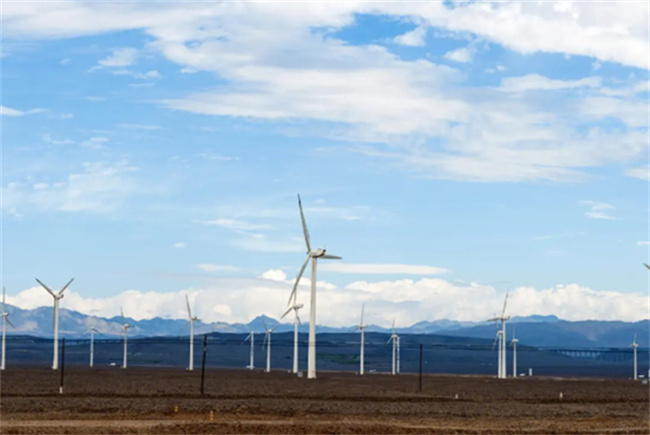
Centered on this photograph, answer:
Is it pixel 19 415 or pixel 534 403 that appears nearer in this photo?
pixel 19 415

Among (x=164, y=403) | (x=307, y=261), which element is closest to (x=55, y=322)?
(x=307, y=261)

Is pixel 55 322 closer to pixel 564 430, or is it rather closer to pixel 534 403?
pixel 534 403

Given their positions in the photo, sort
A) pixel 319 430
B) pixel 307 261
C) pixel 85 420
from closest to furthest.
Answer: pixel 319 430, pixel 85 420, pixel 307 261

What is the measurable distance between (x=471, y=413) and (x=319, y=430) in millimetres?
20799

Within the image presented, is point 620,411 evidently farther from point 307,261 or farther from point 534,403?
point 307,261

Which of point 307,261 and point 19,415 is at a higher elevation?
point 307,261

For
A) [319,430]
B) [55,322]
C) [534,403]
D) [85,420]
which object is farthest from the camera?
[55,322]

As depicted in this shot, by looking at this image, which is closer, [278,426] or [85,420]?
[278,426]

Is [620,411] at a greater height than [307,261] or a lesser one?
lesser

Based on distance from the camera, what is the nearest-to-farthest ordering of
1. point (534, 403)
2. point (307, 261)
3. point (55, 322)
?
point (534, 403) → point (307, 261) → point (55, 322)

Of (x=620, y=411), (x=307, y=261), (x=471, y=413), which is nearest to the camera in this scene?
(x=471, y=413)

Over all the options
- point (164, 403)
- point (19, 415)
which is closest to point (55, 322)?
point (164, 403)

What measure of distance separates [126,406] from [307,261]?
2553 inches

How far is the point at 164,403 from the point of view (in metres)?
83.2
